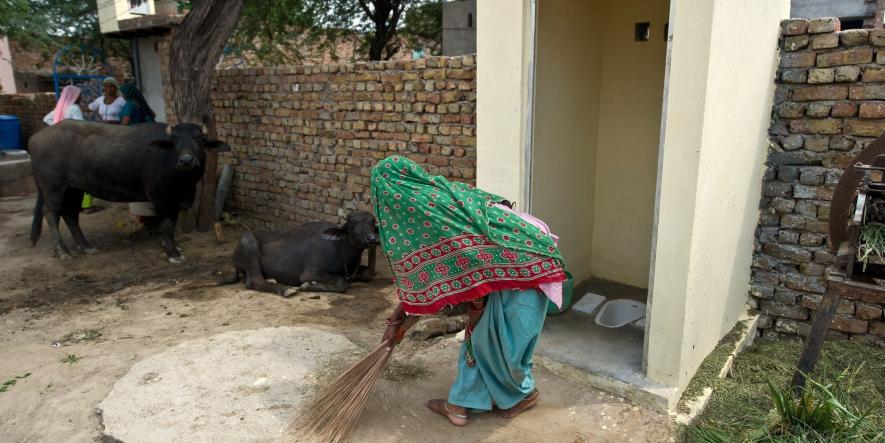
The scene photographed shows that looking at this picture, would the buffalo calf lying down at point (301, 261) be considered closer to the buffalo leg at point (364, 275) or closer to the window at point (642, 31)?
the buffalo leg at point (364, 275)

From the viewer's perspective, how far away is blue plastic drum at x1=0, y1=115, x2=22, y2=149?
41.7 feet

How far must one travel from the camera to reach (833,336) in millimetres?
3945

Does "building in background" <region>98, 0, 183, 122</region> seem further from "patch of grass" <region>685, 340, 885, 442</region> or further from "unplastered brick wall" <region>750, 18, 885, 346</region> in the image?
"patch of grass" <region>685, 340, 885, 442</region>

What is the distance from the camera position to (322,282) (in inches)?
219

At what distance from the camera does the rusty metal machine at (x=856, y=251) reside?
8.79 ft

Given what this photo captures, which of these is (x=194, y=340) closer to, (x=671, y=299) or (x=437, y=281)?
(x=437, y=281)

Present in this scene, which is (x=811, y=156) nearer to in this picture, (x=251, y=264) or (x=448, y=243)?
(x=448, y=243)

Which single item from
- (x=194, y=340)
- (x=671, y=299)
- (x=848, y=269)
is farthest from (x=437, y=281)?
(x=194, y=340)

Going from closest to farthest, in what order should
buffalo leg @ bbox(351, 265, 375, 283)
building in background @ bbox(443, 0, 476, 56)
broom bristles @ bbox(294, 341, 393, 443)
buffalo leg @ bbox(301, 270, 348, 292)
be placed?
broom bristles @ bbox(294, 341, 393, 443), buffalo leg @ bbox(301, 270, 348, 292), buffalo leg @ bbox(351, 265, 375, 283), building in background @ bbox(443, 0, 476, 56)

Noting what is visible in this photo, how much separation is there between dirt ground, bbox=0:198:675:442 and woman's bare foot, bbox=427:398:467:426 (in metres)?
0.05

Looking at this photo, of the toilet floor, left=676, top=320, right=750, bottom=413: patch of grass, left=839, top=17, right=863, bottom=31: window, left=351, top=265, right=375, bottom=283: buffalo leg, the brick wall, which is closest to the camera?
left=676, top=320, right=750, bottom=413: patch of grass

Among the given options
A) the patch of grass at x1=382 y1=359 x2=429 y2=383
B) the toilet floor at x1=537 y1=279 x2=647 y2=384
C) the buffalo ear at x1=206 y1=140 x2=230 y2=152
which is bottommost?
the patch of grass at x1=382 y1=359 x2=429 y2=383

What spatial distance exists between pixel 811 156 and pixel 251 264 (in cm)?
471

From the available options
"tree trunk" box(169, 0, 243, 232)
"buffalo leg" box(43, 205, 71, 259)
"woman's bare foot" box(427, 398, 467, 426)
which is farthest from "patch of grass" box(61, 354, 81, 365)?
"tree trunk" box(169, 0, 243, 232)
